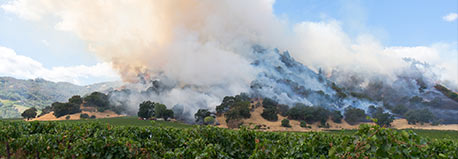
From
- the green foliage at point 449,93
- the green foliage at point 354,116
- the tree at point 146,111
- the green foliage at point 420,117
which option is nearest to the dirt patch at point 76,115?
the tree at point 146,111

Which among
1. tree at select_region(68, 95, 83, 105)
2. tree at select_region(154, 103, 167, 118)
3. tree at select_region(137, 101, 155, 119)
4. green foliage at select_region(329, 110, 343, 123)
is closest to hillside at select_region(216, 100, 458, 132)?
green foliage at select_region(329, 110, 343, 123)

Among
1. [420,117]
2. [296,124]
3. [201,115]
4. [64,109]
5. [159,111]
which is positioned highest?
[420,117]

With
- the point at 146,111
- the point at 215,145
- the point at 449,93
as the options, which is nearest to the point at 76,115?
the point at 146,111

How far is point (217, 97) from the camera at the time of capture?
485 feet

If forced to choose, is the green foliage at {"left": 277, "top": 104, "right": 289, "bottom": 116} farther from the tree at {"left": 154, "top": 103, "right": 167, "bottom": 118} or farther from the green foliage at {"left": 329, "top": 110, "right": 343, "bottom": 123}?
the tree at {"left": 154, "top": 103, "right": 167, "bottom": 118}

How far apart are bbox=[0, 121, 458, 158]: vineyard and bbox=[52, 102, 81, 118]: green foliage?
106 meters

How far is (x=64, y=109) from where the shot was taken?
354 ft

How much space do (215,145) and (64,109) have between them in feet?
412

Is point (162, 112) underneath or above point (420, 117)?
underneath

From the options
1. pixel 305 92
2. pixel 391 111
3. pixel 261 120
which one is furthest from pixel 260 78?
pixel 391 111

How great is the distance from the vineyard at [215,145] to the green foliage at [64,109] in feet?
349

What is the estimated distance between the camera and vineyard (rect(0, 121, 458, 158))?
4.24 metres

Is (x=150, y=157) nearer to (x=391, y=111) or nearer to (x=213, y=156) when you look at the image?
(x=213, y=156)

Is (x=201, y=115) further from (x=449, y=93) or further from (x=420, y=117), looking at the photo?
(x=449, y=93)
